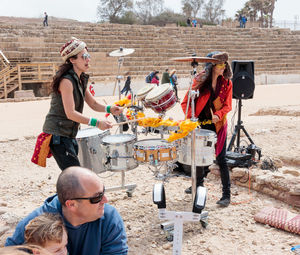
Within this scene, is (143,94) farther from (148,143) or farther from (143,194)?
(143,194)

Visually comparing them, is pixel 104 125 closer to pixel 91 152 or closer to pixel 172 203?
pixel 91 152

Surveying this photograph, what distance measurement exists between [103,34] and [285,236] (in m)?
21.7

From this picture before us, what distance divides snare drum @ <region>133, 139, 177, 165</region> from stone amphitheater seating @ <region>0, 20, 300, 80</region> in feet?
51.3

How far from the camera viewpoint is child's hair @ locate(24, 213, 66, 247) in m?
1.49

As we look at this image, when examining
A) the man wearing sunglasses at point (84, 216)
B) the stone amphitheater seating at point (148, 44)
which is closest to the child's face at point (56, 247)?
the man wearing sunglasses at point (84, 216)

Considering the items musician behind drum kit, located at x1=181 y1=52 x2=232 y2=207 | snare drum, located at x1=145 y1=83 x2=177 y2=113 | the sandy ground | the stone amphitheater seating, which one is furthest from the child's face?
the stone amphitheater seating

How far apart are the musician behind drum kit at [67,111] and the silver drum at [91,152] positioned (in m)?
0.54

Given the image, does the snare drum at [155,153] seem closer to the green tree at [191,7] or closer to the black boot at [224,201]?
Answer: the black boot at [224,201]

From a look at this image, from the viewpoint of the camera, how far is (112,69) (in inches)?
802

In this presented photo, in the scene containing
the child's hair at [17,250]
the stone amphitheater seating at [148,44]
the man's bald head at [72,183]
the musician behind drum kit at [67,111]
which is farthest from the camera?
the stone amphitheater seating at [148,44]

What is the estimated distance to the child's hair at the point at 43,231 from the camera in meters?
1.49

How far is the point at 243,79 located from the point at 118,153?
2906mm

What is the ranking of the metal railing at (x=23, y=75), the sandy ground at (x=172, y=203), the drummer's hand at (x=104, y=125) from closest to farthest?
the drummer's hand at (x=104, y=125) < the sandy ground at (x=172, y=203) < the metal railing at (x=23, y=75)

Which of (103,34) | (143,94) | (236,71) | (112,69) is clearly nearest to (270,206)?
(143,94)
